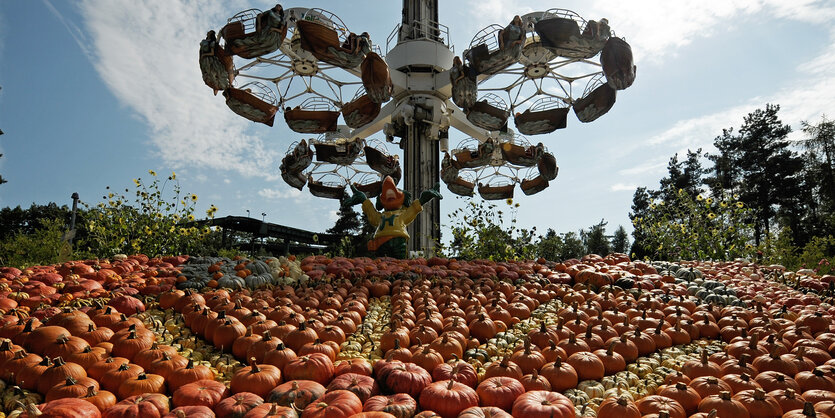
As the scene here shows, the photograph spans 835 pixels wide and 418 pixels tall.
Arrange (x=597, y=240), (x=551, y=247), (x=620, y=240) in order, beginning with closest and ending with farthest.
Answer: (x=551, y=247)
(x=597, y=240)
(x=620, y=240)

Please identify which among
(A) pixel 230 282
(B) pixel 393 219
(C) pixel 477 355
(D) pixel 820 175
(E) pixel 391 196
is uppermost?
(D) pixel 820 175

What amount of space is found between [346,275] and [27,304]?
3.57m

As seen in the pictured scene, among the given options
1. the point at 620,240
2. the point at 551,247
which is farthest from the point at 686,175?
the point at 551,247

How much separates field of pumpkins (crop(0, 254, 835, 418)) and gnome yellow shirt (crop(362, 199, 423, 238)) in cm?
366

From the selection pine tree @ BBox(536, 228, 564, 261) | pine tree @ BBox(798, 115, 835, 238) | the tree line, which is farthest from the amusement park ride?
pine tree @ BBox(798, 115, 835, 238)

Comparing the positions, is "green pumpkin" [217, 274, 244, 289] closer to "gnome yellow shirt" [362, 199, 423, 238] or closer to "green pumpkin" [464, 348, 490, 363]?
"green pumpkin" [464, 348, 490, 363]

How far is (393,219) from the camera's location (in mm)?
10430

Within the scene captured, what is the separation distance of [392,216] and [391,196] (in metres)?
0.43

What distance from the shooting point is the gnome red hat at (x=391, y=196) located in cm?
1051

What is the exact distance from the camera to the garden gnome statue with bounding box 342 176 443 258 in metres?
10.3

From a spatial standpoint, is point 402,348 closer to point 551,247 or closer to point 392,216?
point 392,216

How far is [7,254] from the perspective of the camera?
14773 mm

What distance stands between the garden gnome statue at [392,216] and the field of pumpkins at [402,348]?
3631 millimetres

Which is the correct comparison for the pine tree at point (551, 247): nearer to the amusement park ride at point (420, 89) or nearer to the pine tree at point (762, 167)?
the amusement park ride at point (420, 89)
